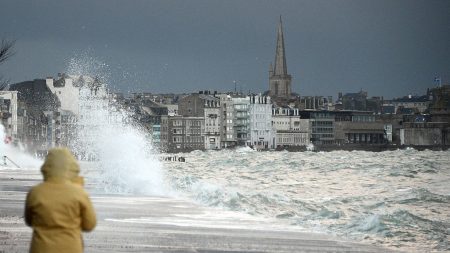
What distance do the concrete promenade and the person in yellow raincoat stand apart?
813 centimetres

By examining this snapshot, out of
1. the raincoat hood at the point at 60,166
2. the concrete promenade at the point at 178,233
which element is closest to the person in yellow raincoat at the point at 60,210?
the raincoat hood at the point at 60,166

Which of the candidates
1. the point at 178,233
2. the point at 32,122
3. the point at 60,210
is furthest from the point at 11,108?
the point at 60,210

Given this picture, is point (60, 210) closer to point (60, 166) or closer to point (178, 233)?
point (60, 166)

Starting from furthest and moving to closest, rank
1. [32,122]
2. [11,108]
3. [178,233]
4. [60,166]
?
[32,122] → [11,108] → [178,233] → [60,166]

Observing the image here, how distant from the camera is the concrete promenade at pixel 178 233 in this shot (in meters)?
16.6

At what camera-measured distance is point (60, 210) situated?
7.11 metres

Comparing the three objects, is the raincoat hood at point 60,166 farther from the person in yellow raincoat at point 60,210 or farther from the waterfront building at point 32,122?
the waterfront building at point 32,122

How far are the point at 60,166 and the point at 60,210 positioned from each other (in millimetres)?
307

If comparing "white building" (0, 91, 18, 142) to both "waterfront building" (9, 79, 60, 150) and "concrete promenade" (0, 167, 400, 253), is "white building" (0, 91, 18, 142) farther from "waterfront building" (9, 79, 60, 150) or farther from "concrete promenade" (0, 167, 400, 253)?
"concrete promenade" (0, 167, 400, 253)

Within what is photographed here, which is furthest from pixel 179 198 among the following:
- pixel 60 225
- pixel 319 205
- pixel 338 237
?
pixel 60 225

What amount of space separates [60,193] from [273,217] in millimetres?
19960

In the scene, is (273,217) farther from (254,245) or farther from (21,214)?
(254,245)

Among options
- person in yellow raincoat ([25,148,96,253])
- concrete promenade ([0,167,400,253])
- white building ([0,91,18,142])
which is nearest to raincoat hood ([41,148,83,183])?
person in yellow raincoat ([25,148,96,253])

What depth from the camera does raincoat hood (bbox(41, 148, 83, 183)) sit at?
696cm
